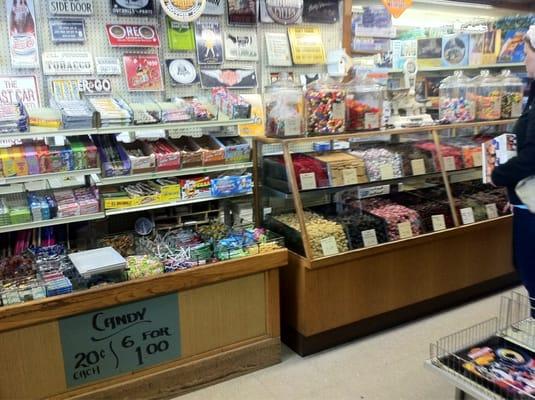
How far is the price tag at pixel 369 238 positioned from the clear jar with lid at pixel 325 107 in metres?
0.68

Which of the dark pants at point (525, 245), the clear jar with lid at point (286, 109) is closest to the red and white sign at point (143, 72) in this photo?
the clear jar with lid at point (286, 109)

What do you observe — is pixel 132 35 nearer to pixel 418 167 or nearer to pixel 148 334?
pixel 148 334

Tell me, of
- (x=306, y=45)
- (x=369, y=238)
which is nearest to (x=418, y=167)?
(x=369, y=238)

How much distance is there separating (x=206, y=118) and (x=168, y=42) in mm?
710

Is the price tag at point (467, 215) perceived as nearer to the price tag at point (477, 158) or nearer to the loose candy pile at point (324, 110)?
the price tag at point (477, 158)

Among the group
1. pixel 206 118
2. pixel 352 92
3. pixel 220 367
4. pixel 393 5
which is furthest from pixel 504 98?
pixel 220 367

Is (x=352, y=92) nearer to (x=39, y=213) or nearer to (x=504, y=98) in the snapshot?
(x=504, y=98)

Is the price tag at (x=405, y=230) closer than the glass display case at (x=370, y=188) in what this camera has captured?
No

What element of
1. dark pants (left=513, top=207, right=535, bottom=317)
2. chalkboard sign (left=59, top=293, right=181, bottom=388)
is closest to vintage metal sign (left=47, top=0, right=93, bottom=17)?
chalkboard sign (left=59, top=293, right=181, bottom=388)

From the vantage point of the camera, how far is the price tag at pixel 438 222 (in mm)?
3422

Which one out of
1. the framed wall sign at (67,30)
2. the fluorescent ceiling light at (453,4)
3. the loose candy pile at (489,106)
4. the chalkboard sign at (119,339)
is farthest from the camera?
the fluorescent ceiling light at (453,4)

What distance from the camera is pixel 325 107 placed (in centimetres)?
308

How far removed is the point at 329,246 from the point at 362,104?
3.22ft

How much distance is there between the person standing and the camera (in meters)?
2.42
